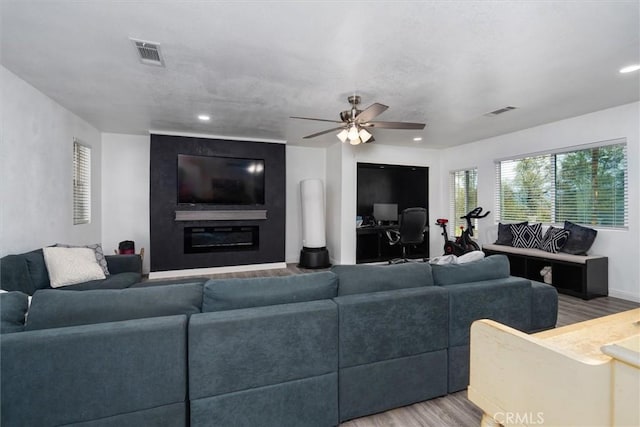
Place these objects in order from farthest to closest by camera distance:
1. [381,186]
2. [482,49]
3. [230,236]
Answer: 1. [381,186]
2. [230,236]
3. [482,49]

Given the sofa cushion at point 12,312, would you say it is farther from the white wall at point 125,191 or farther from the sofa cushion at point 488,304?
the white wall at point 125,191

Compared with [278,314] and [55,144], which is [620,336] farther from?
[55,144]

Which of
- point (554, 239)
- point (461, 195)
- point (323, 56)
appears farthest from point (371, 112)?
point (461, 195)

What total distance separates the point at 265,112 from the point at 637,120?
15.7ft

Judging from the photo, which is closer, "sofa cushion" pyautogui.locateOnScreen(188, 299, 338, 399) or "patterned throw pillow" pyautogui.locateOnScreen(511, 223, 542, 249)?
"sofa cushion" pyautogui.locateOnScreen(188, 299, 338, 399)

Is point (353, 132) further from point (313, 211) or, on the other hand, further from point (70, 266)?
point (70, 266)

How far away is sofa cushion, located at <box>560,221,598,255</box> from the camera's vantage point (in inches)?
155

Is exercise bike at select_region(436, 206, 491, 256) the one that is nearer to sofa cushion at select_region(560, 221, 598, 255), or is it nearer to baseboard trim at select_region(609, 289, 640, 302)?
sofa cushion at select_region(560, 221, 598, 255)

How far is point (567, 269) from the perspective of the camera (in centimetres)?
421

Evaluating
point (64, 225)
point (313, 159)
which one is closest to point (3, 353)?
point (64, 225)

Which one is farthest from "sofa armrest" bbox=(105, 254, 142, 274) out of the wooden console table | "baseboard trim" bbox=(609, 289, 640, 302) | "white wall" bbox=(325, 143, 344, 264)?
"baseboard trim" bbox=(609, 289, 640, 302)

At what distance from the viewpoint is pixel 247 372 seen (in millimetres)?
1429

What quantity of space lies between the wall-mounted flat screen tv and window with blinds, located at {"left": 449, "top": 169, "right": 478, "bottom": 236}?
4289 millimetres

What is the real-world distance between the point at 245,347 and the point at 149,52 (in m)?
2.50
